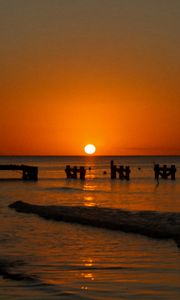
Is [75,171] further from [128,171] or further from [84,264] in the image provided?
[84,264]

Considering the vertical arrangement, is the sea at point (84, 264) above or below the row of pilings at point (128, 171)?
below

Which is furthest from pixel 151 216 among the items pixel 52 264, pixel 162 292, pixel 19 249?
pixel 162 292

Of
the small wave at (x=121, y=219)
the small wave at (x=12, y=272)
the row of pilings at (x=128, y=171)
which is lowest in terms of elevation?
the small wave at (x=12, y=272)

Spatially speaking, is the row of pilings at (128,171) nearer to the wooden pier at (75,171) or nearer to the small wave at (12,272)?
the wooden pier at (75,171)

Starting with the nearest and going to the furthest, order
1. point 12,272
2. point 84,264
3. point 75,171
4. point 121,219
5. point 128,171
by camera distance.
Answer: point 12,272 → point 84,264 → point 121,219 → point 128,171 → point 75,171

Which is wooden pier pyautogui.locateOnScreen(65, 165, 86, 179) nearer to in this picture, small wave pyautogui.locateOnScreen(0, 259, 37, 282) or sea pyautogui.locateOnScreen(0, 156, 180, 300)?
sea pyautogui.locateOnScreen(0, 156, 180, 300)

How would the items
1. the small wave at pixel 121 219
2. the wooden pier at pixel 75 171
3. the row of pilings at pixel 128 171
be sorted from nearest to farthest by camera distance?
1. the small wave at pixel 121 219
2. the row of pilings at pixel 128 171
3. the wooden pier at pixel 75 171

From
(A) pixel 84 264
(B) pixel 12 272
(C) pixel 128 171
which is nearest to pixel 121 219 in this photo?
(A) pixel 84 264

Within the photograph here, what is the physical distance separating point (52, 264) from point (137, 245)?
3.47 meters

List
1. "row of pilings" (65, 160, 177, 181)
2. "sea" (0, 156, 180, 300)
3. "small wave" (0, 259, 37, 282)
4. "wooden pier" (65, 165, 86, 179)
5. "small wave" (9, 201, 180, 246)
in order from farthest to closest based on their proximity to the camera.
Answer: "wooden pier" (65, 165, 86, 179) → "row of pilings" (65, 160, 177, 181) → "small wave" (9, 201, 180, 246) → "small wave" (0, 259, 37, 282) → "sea" (0, 156, 180, 300)

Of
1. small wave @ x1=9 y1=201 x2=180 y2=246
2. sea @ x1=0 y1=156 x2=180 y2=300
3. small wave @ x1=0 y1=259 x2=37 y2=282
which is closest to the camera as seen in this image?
sea @ x1=0 y1=156 x2=180 y2=300

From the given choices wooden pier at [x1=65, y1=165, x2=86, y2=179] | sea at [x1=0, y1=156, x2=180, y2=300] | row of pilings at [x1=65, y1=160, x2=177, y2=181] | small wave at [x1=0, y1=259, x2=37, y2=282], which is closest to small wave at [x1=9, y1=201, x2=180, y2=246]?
sea at [x1=0, y1=156, x2=180, y2=300]

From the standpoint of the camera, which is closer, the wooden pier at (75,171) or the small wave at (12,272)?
the small wave at (12,272)

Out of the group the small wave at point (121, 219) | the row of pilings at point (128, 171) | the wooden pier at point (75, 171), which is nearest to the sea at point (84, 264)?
the small wave at point (121, 219)
